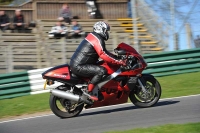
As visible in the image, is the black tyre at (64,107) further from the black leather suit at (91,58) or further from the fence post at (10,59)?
the fence post at (10,59)

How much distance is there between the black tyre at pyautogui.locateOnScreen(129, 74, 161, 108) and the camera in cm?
953

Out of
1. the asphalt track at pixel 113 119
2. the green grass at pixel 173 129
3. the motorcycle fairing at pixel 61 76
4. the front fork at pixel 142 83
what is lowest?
the asphalt track at pixel 113 119

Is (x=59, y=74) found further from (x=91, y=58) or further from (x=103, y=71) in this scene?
(x=103, y=71)

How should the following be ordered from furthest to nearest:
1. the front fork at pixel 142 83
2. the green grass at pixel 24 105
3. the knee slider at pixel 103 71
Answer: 1. the green grass at pixel 24 105
2. the front fork at pixel 142 83
3. the knee slider at pixel 103 71

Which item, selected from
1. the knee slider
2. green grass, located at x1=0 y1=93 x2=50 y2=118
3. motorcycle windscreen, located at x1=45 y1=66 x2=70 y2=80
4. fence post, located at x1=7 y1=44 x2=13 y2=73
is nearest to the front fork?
→ the knee slider

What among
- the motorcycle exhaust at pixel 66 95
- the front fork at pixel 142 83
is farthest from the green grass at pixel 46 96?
the motorcycle exhaust at pixel 66 95

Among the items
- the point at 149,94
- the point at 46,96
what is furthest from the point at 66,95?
the point at 46,96

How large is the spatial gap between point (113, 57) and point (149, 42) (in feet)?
23.9

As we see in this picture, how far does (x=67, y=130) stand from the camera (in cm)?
812

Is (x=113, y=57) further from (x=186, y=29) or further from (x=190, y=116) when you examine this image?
(x=186, y=29)

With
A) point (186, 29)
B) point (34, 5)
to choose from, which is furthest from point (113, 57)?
point (34, 5)

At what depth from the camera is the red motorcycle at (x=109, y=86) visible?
925 centimetres

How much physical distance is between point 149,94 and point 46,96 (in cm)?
451

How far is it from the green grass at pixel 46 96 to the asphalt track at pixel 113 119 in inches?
51.3
